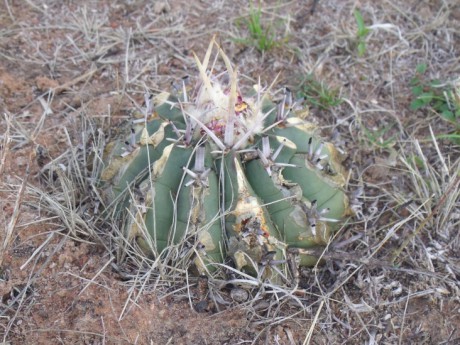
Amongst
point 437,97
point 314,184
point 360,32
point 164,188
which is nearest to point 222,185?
point 164,188

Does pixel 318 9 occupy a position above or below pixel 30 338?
above

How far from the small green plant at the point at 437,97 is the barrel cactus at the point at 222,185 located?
94cm

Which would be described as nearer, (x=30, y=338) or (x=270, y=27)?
(x=30, y=338)

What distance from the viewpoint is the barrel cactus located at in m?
1.72

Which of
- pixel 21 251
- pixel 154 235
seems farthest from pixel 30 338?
pixel 154 235

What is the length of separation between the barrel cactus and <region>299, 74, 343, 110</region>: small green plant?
720mm

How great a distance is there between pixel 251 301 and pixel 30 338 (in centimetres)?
70

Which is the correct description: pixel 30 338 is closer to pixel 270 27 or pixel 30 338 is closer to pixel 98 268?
pixel 98 268

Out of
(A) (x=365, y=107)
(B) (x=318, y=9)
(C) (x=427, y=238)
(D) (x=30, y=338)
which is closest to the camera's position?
(D) (x=30, y=338)

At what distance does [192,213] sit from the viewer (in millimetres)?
1716

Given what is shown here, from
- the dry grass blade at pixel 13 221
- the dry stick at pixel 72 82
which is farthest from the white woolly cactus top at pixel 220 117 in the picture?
the dry stick at pixel 72 82

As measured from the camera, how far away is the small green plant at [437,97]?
2.50 m

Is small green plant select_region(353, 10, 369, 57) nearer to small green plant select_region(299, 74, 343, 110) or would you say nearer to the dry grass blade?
small green plant select_region(299, 74, 343, 110)

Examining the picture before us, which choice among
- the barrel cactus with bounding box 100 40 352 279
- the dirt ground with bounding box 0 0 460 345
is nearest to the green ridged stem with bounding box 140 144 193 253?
the barrel cactus with bounding box 100 40 352 279
